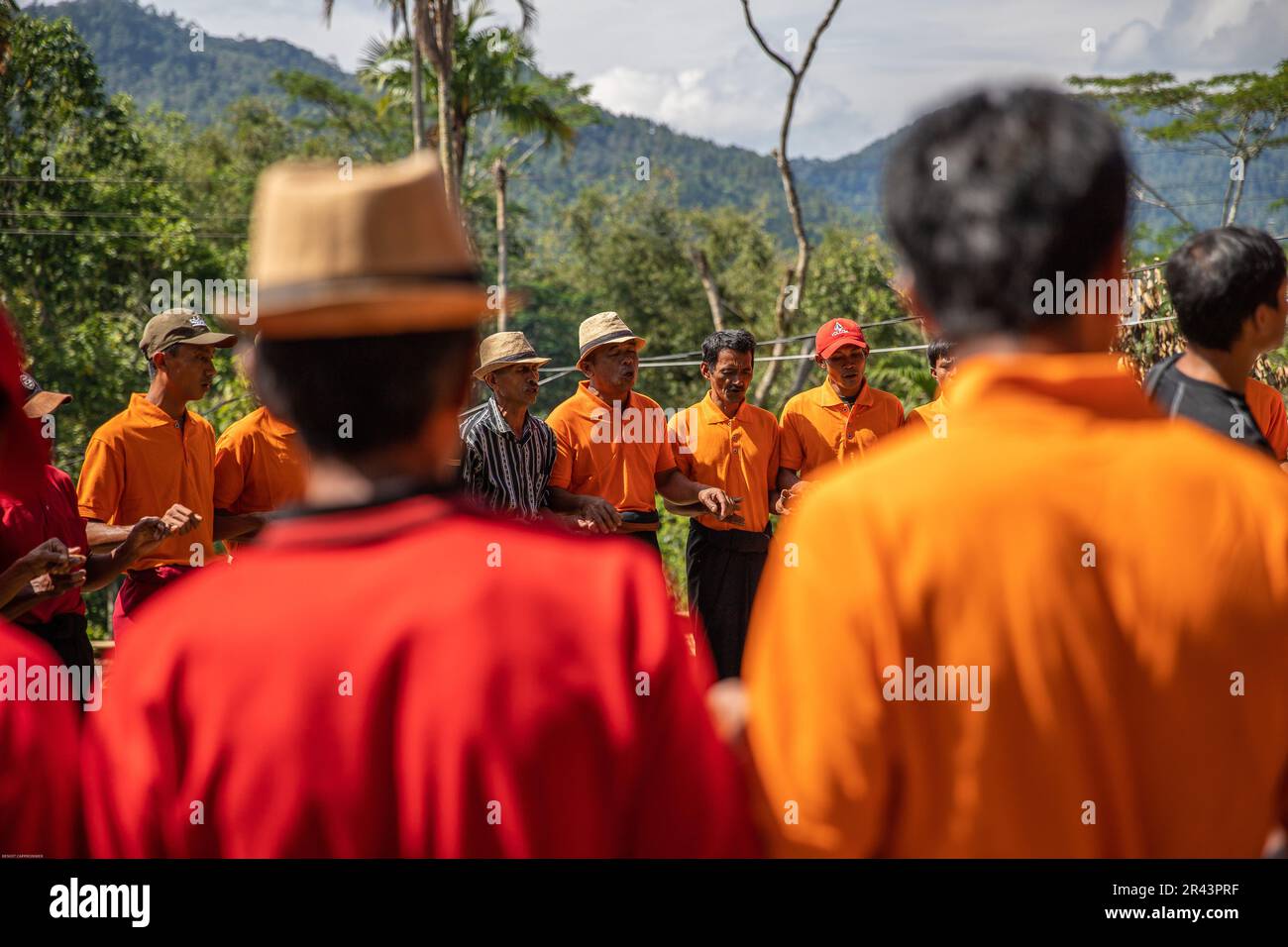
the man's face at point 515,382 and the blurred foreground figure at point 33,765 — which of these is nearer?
the blurred foreground figure at point 33,765

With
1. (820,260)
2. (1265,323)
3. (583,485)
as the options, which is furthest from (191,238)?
(1265,323)

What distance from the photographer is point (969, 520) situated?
138 cm

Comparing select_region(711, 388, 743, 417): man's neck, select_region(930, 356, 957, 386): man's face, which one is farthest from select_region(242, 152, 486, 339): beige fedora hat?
select_region(711, 388, 743, 417): man's neck

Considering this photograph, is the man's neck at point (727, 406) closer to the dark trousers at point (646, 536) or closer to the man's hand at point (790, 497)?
the man's hand at point (790, 497)

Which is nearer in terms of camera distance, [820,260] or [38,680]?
[38,680]

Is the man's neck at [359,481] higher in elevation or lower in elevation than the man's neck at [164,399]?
higher

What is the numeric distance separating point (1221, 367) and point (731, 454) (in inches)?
156

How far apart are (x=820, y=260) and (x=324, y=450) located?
32295mm

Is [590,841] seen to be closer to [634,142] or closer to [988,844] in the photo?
[988,844]

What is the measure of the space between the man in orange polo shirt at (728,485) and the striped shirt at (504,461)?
2.74ft

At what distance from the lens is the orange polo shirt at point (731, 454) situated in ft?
22.0

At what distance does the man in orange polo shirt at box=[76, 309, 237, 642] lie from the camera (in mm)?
5059

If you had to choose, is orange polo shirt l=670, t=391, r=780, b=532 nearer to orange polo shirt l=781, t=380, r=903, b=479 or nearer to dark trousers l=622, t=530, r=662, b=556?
orange polo shirt l=781, t=380, r=903, b=479

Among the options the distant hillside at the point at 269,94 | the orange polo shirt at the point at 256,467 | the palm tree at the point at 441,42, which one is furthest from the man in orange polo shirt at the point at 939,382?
the distant hillside at the point at 269,94
